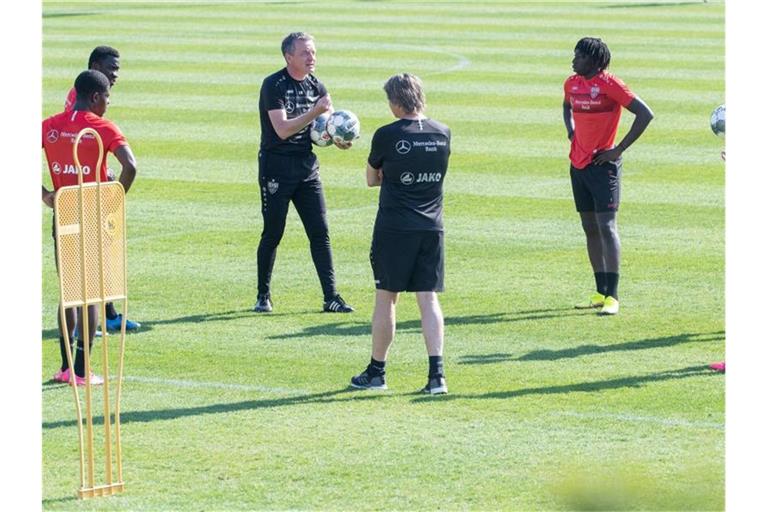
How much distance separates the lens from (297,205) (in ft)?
38.4

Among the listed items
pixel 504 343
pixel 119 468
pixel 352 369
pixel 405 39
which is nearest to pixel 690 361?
pixel 504 343

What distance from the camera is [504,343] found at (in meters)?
10.4

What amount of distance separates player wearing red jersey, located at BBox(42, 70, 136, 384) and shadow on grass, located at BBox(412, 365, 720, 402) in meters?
2.21

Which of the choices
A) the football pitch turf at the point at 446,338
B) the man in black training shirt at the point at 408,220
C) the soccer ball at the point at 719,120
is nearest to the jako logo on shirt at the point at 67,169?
the football pitch turf at the point at 446,338

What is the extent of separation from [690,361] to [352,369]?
223 centimetres

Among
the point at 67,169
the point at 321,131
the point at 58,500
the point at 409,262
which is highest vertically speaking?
the point at 321,131

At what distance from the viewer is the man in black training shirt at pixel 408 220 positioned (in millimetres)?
8820

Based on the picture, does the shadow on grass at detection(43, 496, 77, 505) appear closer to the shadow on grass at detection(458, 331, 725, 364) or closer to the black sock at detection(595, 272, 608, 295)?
the shadow on grass at detection(458, 331, 725, 364)

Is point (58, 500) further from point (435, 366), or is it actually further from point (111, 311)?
point (111, 311)

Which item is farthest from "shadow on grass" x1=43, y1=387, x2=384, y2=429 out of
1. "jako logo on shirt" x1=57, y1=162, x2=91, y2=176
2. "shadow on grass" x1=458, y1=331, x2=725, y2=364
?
"jako logo on shirt" x1=57, y1=162, x2=91, y2=176

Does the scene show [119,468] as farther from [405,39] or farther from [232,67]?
[405,39]

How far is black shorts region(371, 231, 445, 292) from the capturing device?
8945 millimetres

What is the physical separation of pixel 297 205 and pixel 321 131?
2.54 feet

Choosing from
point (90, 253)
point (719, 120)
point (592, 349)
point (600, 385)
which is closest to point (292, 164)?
point (592, 349)
